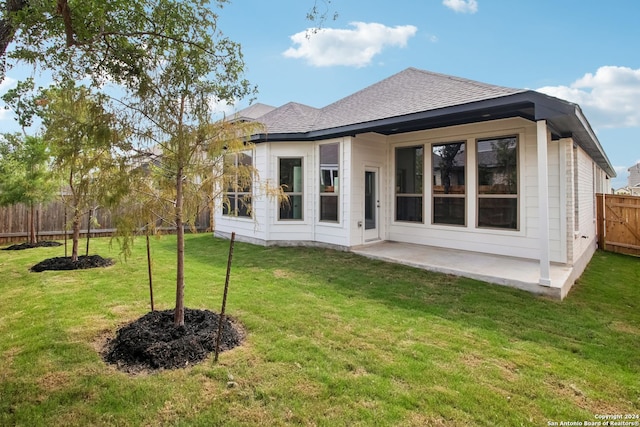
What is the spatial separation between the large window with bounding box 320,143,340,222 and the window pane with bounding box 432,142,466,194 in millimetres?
2386

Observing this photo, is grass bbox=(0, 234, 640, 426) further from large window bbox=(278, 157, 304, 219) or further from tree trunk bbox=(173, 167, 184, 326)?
large window bbox=(278, 157, 304, 219)

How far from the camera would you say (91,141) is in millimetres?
3018

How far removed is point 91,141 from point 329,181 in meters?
6.11

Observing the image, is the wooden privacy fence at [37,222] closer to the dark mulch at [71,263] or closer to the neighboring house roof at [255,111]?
the dark mulch at [71,263]

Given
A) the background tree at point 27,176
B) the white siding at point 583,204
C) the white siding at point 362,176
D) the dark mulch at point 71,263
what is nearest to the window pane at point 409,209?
the white siding at point 362,176

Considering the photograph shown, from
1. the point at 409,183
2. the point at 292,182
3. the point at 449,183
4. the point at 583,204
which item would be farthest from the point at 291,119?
the point at 583,204

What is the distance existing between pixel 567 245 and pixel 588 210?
3.62 meters

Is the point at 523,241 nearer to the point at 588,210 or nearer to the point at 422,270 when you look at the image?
the point at 422,270

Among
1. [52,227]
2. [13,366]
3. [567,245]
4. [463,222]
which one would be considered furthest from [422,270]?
[52,227]

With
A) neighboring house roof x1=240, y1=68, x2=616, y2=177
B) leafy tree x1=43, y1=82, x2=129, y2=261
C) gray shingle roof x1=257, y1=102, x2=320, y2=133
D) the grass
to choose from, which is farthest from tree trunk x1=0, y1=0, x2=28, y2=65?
gray shingle roof x1=257, y1=102, x2=320, y2=133

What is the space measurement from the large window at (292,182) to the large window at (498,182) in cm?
438

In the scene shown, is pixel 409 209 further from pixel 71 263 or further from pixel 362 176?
pixel 71 263

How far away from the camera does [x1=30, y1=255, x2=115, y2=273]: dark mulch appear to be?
652 centimetres

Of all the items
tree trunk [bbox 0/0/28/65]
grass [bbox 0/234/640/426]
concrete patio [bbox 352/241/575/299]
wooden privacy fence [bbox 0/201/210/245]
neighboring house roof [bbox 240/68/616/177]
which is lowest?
grass [bbox 0/234/640/426]
